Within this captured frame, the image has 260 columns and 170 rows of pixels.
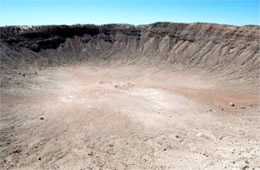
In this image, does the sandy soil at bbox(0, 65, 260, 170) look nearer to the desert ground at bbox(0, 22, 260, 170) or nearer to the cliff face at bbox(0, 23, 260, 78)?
the desert ground at bbox(0, 22, 260, 170)

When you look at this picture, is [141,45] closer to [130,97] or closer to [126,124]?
[130,97]

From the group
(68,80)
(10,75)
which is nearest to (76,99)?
(68,80)

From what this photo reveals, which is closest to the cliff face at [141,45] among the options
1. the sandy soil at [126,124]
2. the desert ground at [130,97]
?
the desert ground at [130,97]

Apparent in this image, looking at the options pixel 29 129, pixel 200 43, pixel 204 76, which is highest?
pixel 200 43

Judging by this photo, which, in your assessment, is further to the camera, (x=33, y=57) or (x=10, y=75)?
(x=33, y=57)

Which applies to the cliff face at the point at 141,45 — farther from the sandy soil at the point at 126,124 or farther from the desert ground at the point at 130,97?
the sandy soil at the point at 126,124

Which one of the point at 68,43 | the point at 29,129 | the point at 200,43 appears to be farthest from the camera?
the point at 68,43

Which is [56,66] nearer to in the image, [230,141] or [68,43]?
[68,43]
